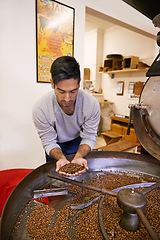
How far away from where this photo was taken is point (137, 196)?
0.65 meters

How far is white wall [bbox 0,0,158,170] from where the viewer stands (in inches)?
69.4

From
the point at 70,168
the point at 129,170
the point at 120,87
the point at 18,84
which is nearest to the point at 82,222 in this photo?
the point at 70,168

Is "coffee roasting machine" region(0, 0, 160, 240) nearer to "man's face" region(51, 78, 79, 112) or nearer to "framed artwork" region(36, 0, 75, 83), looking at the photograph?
"man's face" region(51, 78, 79, 112)

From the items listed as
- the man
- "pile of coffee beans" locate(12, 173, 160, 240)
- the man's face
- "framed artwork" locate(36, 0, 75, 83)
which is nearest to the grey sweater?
the man

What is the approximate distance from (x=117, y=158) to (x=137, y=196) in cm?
56

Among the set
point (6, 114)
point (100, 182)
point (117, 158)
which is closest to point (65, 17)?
point (6, 114)

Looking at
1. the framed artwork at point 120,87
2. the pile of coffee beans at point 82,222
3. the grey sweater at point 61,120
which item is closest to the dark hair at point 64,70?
the grey sweater at point 61,120

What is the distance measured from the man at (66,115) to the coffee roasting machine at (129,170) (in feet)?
0.44

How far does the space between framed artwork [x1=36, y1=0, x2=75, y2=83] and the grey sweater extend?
83cm

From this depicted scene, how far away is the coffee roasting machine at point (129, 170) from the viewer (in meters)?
0.64

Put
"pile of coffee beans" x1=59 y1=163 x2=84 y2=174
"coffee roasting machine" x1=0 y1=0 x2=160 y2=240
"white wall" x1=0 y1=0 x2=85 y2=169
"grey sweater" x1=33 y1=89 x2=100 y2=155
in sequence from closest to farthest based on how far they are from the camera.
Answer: "coffee roasting machine" x1=0 y1=0 x2=160 y2=240, "pile of coffee beans" x1=59 y1=163 x2=84 y2=174, "grey sweater" x1=33 y1=89 x2=100 y2=155, "white wall" x1=0 y1=0 x2=85 y2=169

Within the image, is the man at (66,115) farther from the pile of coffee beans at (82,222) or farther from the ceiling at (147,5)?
the ceiling at (147,5)

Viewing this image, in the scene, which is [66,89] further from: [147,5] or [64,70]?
[147,5]

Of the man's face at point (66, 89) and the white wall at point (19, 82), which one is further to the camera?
the white wall at point (19, 82)
